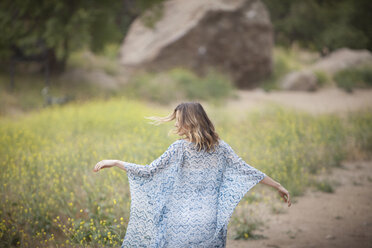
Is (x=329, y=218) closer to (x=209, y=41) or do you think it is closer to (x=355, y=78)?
(x=209, y=41)

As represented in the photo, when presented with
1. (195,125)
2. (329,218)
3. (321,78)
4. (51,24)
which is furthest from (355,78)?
(195,125)

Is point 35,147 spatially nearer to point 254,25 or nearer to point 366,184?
point 366,184

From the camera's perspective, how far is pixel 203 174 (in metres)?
3.10

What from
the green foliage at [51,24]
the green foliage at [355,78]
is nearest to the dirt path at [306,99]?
the green foliage at [355,78]

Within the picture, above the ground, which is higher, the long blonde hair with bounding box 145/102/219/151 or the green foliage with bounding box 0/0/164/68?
the green foliage with bounding box 0/0/164/68

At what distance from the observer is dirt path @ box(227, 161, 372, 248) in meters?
4.32

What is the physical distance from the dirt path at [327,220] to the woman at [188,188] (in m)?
1.36

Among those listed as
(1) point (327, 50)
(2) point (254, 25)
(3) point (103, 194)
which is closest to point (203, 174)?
(3) point (103, 194)

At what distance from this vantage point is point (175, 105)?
1177cm

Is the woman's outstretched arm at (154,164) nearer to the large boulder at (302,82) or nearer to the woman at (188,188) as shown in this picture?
the woman at (188,188)

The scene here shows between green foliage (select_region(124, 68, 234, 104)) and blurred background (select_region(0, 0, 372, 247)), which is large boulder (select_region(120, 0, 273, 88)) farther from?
green foliage (select_region(124, 68, 234, 104))

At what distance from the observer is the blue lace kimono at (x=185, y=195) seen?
3033 millimetres

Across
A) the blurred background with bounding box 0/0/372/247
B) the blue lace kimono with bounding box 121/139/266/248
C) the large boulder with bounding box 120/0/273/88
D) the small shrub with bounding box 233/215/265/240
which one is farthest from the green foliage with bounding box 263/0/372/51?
the blue lace kimono with bounding box 121/139/266/248

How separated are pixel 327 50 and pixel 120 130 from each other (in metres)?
17.7
